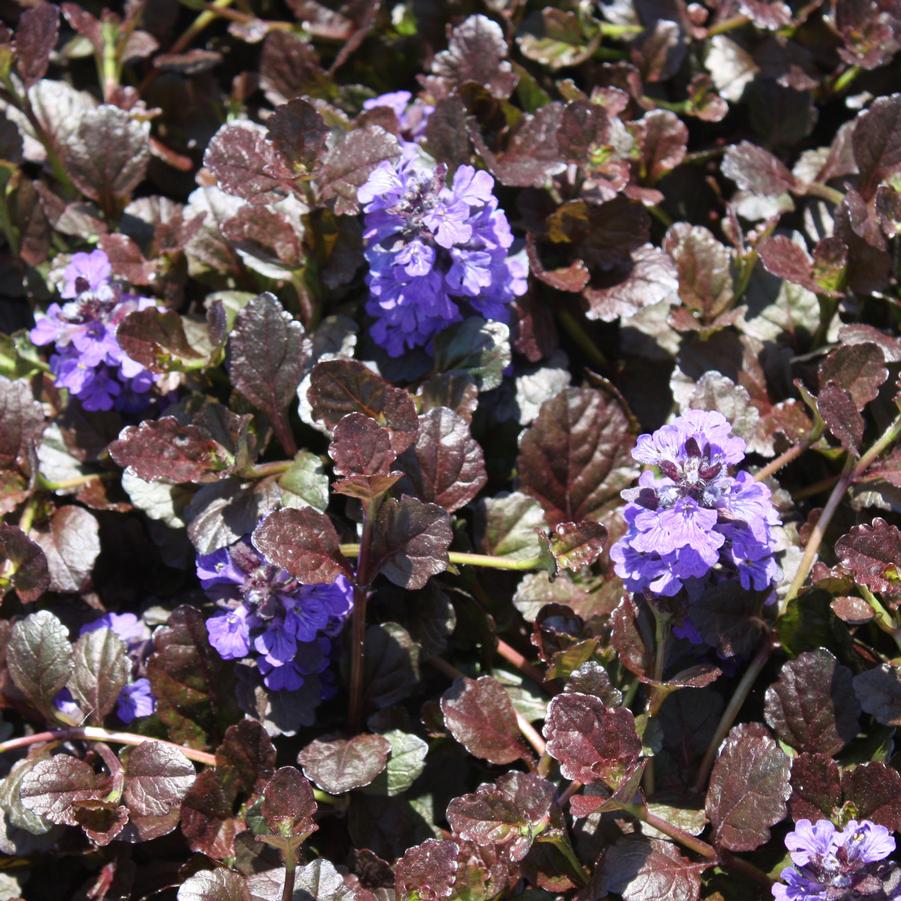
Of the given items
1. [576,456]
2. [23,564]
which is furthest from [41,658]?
[576,456]

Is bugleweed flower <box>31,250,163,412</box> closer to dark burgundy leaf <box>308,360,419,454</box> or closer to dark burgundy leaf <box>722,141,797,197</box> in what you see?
dark burgundy leaf <box>308,360,419,454</box>

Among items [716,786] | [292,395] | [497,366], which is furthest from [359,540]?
[716,786]

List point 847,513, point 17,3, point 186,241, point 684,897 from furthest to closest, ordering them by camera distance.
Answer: point 17,3 < point 186,241 < point 847,513 < point 684,897

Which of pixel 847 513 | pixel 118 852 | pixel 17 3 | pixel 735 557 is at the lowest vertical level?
pixel 118 852

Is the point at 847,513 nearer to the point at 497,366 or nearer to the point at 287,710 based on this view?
the point at 497,366

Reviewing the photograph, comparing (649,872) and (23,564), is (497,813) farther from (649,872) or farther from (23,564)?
(23,564)

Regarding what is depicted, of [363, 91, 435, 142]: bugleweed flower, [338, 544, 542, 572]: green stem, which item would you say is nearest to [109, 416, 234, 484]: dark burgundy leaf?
[338, 544, 542, 572]: green stem
